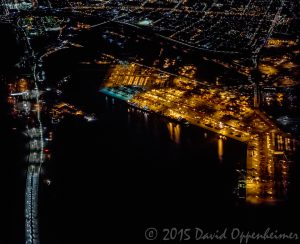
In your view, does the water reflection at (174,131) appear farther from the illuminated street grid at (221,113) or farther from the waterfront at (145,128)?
the illuminated street grid at (221,113)

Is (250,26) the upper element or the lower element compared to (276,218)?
upper

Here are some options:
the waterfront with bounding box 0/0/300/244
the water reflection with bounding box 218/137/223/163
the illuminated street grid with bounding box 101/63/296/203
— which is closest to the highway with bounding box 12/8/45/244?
the waterfront with bounding box 0/0/300/244

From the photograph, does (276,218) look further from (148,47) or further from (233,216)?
(148,47)

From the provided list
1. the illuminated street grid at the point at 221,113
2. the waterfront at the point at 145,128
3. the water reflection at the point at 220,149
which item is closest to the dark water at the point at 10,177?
the waterfront at the point at 145,128

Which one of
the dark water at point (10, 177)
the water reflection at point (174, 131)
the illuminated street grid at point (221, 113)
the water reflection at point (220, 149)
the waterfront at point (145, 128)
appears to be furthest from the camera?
the water reflection at point (174, 131)

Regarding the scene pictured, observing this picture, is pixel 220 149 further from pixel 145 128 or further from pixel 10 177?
pixel 10 177

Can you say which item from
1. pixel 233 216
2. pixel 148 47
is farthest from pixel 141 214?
pixel 148 47

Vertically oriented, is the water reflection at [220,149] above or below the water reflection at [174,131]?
below

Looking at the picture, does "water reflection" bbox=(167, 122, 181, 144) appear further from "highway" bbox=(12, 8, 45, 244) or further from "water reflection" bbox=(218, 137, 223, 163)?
"highway" bbox=(12, 8, 45, 244)
